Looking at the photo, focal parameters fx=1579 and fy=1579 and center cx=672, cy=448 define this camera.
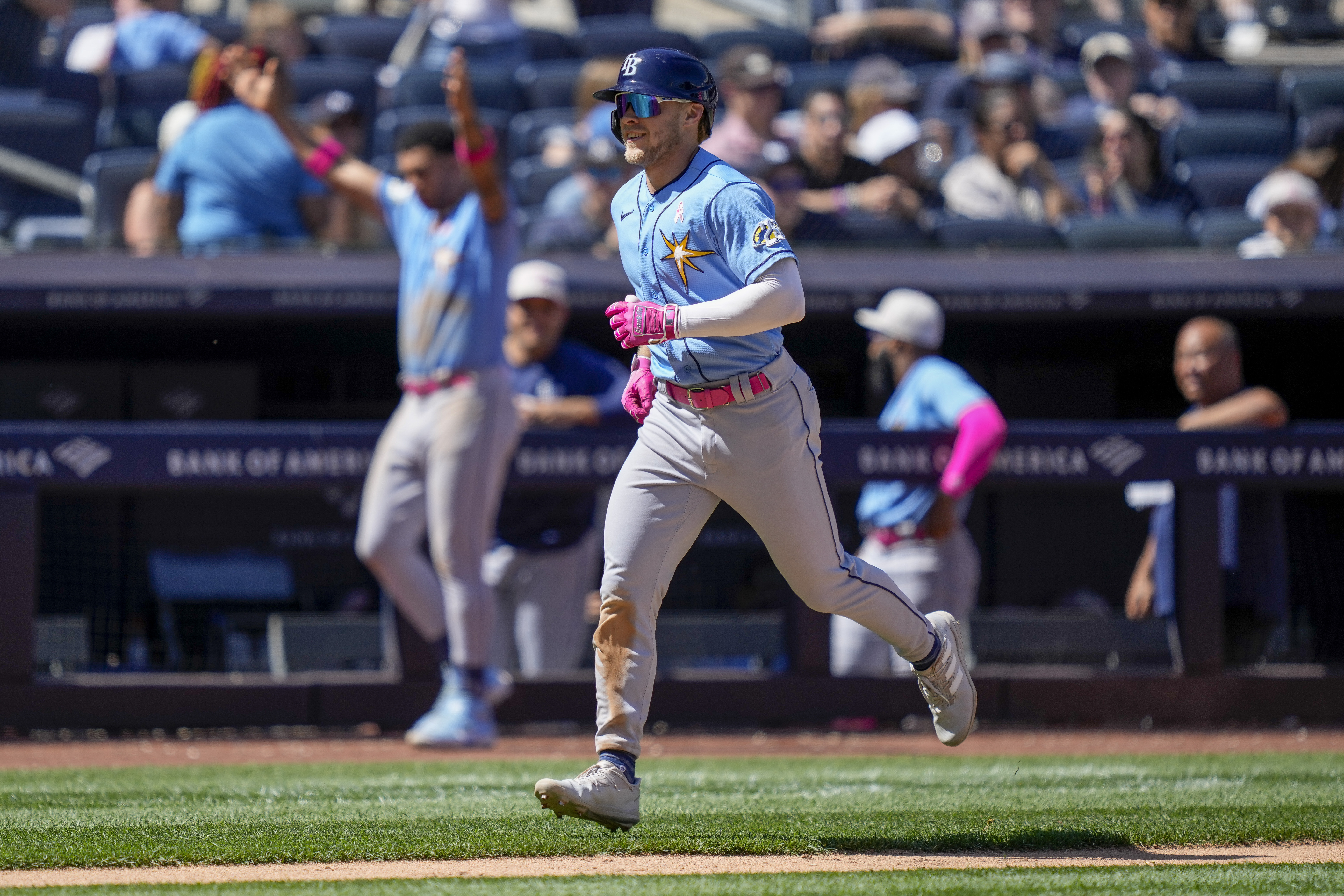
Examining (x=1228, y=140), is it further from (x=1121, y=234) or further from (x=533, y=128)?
(x=533, y=128)

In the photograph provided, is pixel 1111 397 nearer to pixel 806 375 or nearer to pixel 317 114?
pixel 317 114

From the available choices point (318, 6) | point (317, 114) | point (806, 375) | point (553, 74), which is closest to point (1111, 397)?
point (553, 74)

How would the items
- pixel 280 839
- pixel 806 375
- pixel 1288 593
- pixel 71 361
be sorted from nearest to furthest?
pixel 280 839 → pixel 806 375 → pixel 1288 593 → pixel 71 361

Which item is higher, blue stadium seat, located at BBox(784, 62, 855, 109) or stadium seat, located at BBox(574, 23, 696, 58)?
stadium seat, located at BBox(574, 23, 696, 58)

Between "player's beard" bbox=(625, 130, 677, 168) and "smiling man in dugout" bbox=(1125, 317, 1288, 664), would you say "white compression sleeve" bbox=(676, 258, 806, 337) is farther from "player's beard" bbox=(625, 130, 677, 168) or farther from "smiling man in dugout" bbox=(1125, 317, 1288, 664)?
"smiling man in dugout" bbox=(1125, 317, 1288, 664)

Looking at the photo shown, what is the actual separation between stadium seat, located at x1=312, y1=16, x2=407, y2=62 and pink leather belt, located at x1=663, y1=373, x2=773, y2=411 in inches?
→ 274

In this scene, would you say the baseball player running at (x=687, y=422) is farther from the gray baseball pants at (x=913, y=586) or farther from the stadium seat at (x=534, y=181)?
the stadium seat at (x=534, y=181)

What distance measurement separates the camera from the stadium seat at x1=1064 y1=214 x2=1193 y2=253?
7.51m

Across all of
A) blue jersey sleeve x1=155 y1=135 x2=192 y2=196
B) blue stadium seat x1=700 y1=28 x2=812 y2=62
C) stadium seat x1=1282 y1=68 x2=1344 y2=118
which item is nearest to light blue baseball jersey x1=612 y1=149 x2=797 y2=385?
blue jersey sleeve x1=155 y1=135 x2=192 y2=196

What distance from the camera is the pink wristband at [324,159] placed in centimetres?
566

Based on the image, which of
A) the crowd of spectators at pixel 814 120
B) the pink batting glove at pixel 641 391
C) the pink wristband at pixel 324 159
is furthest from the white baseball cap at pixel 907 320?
the pink batting glove at pixel 641 391

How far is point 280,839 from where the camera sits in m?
3.31

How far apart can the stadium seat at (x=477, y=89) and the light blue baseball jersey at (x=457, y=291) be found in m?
3.18

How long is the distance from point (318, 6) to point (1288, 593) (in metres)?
8.20
